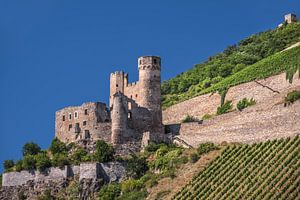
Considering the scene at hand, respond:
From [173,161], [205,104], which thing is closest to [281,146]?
[173,161]

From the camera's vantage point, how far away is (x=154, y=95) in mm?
74375

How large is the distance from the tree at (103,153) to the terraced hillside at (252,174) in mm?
7950

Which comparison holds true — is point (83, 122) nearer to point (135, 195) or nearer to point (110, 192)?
point (110, 192)

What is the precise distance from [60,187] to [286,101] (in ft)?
56.9

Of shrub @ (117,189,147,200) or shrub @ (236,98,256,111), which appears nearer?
shrub @ (117,189,147,200)

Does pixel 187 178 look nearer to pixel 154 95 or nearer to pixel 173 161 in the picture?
pixel 173 161

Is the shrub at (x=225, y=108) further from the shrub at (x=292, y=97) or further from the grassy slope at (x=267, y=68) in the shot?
the shrub at (x=292, y=97)

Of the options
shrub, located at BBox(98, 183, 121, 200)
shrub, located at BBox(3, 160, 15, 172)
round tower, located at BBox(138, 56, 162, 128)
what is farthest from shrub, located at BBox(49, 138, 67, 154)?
round tower, located at BBox(138, 56, 162, 128)

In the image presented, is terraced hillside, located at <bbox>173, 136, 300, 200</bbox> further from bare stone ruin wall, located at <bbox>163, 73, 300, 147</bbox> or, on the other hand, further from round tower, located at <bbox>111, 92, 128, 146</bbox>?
round tower, located at <bbox>111, 92, 128, 146</bbox>

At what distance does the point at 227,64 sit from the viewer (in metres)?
98.2

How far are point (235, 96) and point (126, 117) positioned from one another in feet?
35.7

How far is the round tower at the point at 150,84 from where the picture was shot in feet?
243

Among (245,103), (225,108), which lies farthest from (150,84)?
(245,103)

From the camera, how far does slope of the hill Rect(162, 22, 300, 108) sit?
307ft
